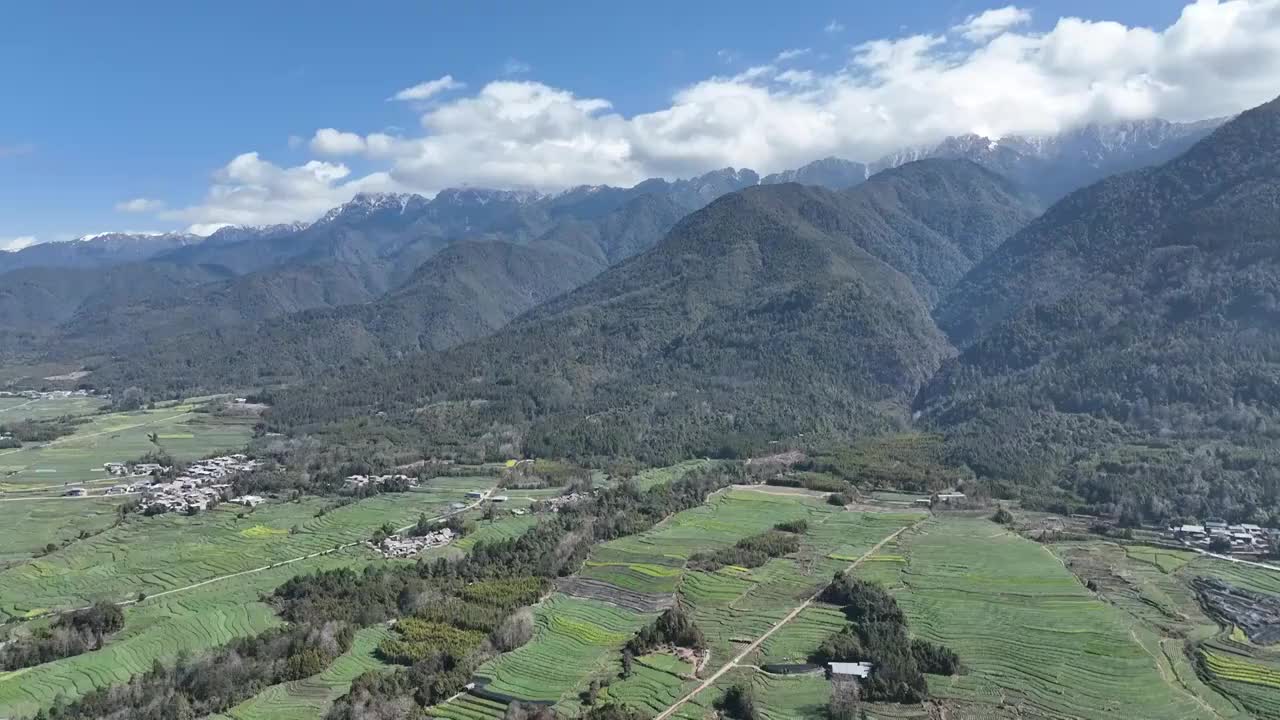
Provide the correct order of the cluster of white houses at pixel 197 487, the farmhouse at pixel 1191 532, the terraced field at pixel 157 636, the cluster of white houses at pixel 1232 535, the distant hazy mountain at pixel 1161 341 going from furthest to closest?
the distant hazy mountain at pixel 1161 341
the cluster of white houses at pixel 197 487
the farmhouse at pixel 1191 532
the cluster of white houses at pixel 1232 535
the terraced field at pixel 157 636

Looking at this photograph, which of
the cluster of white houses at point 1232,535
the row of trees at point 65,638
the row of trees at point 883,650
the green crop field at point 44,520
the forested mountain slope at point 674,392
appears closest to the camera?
the row of trees at point 883,650

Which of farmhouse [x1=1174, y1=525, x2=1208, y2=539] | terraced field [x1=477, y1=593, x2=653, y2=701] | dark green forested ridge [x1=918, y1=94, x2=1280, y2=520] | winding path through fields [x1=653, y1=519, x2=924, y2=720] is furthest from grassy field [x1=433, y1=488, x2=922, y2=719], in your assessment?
dark green forested ridge [x1=918, y1=94, x2=1280, y2=520]

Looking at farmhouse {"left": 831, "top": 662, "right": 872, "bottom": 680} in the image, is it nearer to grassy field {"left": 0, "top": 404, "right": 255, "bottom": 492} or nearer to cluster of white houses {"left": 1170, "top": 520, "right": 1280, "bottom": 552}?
cluster of white houses {"left": 1170, "top": 520, "right": 1280, "bottom": 552}

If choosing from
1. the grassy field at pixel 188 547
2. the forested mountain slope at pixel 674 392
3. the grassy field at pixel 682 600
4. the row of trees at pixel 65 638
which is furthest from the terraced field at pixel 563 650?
the forested mountain slope at pixel 674 392

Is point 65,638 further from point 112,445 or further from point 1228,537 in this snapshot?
point 112,445

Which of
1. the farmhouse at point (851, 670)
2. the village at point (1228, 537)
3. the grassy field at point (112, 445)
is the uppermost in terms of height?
the grassy field at point (112, 445)

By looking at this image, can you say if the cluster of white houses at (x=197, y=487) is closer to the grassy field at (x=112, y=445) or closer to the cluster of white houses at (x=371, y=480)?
the grassy field at (x=112, y=445)
